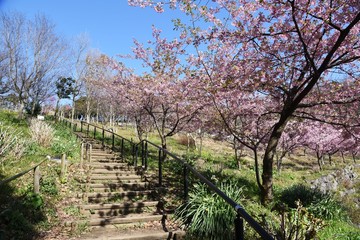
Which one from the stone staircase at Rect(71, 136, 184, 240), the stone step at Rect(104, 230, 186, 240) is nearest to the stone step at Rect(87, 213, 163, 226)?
the stone staircase at Rect(71, 136, 184, 240)

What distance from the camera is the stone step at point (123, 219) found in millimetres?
6066

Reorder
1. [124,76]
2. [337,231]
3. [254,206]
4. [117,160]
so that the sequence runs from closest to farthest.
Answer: [337,231] → [254,206] → [117,160] → [124,76]

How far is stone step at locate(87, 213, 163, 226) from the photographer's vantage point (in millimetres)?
6066

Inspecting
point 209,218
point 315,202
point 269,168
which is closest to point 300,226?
point 209,218

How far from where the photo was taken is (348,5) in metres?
6.69

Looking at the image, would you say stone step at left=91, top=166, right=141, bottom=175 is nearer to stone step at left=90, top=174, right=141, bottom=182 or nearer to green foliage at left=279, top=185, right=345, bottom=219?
stone step at left=90, top=174, right=141, bottom=182

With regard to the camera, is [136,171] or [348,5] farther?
[136,171]

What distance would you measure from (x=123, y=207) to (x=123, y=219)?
2.68 feet

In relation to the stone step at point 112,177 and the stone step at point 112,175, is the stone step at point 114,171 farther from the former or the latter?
the stone step at point 112,177

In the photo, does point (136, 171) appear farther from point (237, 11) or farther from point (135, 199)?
point (237, 11)

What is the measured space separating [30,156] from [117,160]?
415cm

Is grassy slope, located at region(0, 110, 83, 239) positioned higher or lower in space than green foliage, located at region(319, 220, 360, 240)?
higher

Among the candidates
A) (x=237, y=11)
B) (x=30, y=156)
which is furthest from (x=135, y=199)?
(x=237, y=11)

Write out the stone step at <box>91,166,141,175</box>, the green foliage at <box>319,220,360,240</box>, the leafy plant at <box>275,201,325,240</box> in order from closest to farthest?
the leafy plant at <box>275,201,325,240</box> → the green foliage at <box>319,220,360,240</box> → the stone step at <box>91,166,141,175</box>
